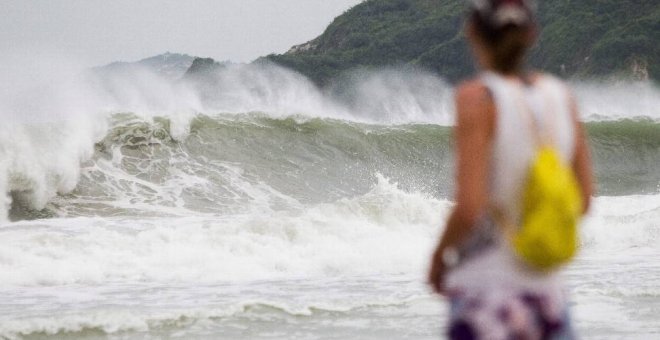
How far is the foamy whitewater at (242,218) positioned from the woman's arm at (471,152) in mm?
4497

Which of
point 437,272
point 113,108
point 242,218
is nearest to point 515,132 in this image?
point 437,272

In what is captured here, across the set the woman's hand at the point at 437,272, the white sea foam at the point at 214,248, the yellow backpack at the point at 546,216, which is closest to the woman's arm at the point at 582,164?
the yellow backpack at the point at 546,216

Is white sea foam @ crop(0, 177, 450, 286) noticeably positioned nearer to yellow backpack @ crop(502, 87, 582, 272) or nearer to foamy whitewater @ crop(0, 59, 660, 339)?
foamy whitewater @ crop(0, 59, 660, 339)

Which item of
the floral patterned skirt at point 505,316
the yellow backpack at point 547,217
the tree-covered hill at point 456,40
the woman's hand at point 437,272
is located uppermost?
the tree-covered hill at point 456,40

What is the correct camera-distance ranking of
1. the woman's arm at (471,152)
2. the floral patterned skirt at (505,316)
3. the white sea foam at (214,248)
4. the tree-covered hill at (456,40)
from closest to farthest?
the woman's arm at (471,152)
the floral patterned skirt at (505,316)
the white sea foam at (214,248)
the tree-covered hill at (456,40)

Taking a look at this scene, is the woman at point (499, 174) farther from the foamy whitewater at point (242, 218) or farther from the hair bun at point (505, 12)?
the foamy whitewater at point (242, 218)

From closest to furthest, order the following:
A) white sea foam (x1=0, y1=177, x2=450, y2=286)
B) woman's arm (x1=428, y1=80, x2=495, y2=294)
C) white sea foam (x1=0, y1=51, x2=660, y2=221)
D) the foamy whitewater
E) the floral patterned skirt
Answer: woman's arm (x1=428, y1=80, x2=495, y2=294)
the floral patterned skirt
the foamy whitewater
white sea foam (x1=0, y1=177, x2=450, y2=286)
white sea foam (x1=0, y1=51, x2=660, y2=221)

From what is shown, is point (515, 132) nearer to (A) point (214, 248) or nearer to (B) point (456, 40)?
(A) point (214, 248)

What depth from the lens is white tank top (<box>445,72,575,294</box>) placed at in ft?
6.73

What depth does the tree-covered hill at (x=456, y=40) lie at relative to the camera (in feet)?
195

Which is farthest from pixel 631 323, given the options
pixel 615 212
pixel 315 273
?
pixel 615 212

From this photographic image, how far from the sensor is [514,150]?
2.05 meters

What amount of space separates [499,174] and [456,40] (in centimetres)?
7771

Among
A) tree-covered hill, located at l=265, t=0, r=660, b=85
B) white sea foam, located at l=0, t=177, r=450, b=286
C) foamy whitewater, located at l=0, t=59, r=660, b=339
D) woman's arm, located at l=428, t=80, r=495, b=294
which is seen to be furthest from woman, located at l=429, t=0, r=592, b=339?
tree-covered hill, located at l=265, t=0, r=660, b=85
